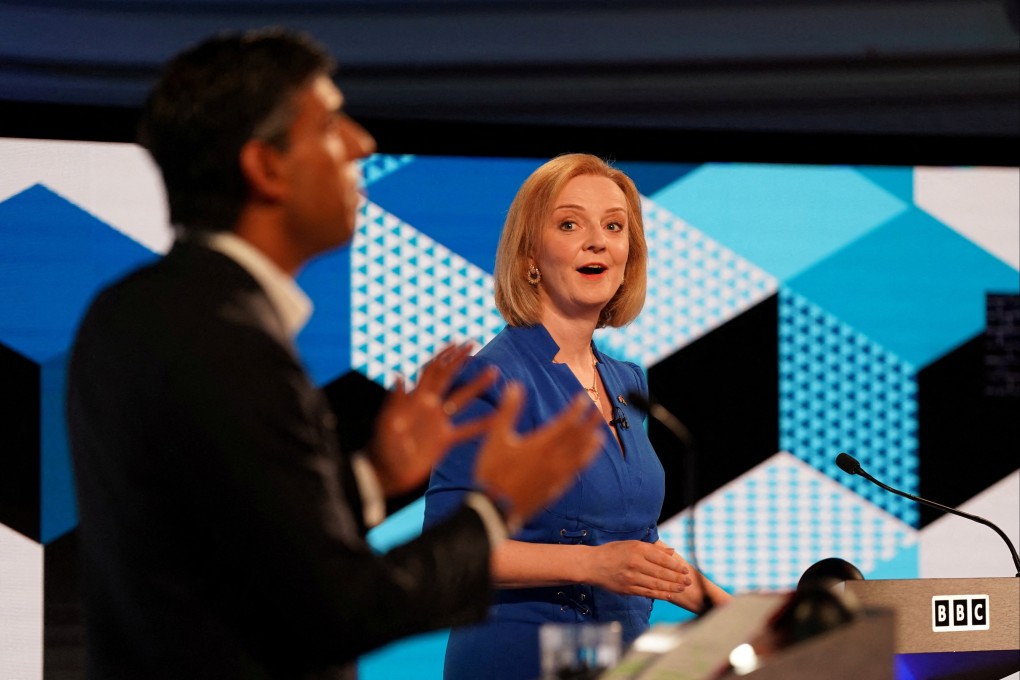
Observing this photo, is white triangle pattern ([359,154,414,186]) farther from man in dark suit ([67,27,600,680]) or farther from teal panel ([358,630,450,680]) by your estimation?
man in dark suit ([67,27,600,680])

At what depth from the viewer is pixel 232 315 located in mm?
1129

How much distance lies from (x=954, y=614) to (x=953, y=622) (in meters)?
0.01

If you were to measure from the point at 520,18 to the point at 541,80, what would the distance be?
0.78ft

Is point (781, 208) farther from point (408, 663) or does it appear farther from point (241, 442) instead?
point (241, 442)

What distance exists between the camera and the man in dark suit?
1071 millimetres

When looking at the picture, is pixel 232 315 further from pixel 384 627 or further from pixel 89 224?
pixel 89 224

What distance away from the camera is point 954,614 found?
2215mm

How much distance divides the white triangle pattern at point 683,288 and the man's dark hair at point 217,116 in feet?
10.3

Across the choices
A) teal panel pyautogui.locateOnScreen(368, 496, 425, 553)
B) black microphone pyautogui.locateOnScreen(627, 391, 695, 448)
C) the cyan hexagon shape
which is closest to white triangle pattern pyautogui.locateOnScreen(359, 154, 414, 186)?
the cyan hexagon shape

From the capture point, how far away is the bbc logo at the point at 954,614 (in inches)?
86.9

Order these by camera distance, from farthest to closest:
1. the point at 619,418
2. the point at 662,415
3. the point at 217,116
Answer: the point at 619,418, the point at 662,415, the point at 217,116

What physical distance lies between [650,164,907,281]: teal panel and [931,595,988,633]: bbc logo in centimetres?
234

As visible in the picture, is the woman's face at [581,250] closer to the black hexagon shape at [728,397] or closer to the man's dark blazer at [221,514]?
the man's dark blazer at [221,514]

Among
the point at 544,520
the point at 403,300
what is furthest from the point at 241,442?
the point at 403,300
